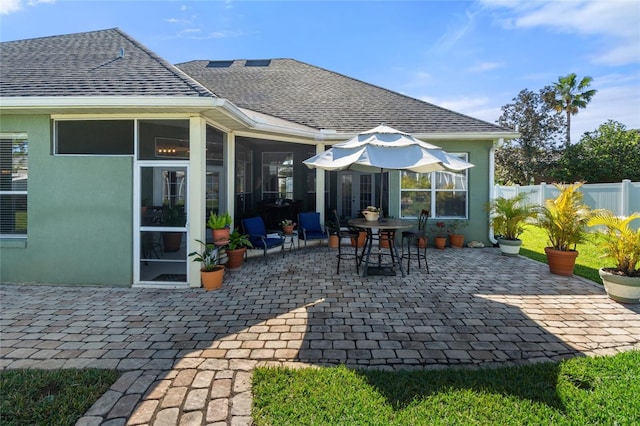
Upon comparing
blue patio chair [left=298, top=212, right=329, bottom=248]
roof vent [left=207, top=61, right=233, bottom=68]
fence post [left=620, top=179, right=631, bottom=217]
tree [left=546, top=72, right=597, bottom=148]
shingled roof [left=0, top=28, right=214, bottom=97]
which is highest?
tree [left=546, top=72, right=597, bottom=148]

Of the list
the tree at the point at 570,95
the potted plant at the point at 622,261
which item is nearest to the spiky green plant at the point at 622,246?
the potted plant at the point at 622,261

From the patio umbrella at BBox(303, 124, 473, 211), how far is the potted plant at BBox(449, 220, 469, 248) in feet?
13.2

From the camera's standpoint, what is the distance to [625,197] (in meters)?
10.8

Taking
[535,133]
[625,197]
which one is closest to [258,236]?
[625,197]

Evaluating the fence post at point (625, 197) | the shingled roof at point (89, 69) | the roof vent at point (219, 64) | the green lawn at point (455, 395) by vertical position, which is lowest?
the green lawn at point (455, 395)

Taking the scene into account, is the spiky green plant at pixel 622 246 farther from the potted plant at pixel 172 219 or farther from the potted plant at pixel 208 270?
the potted plant at pixel 172 219

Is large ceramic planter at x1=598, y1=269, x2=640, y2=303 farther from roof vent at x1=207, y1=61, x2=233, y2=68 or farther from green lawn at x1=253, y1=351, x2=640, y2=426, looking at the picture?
roof vent at x1=207, y1=61, x2=233, y2=68

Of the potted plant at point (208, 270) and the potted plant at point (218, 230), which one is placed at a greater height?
the potted plant at point (218, 230)

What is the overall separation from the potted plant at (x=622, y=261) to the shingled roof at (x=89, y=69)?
721cm

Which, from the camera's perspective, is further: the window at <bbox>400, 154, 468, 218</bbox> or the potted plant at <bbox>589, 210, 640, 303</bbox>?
the window at <bbox>400, 154, 468, 218</bbox>

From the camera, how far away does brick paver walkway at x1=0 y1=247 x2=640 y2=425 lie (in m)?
2.88

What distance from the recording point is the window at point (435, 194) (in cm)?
956

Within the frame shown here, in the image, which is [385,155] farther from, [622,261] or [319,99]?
[319,99]

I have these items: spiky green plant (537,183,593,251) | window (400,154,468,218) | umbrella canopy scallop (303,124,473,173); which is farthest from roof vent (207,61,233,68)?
spiky green plant (537,183,593,251)
